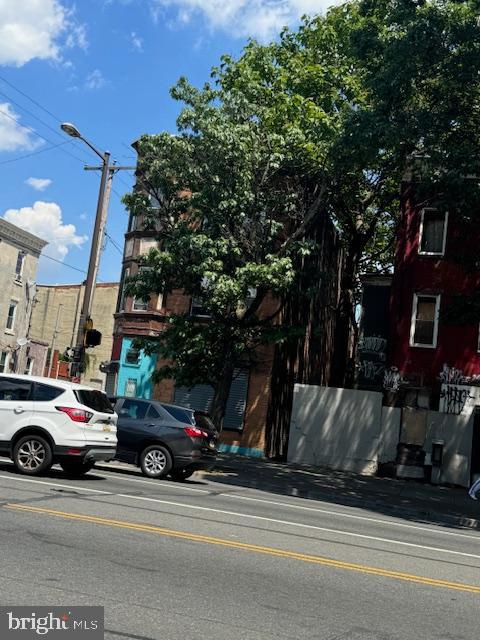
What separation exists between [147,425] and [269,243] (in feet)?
26.3

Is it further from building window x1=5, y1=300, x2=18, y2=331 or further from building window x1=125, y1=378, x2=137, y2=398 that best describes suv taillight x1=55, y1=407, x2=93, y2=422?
building window x1=5, y1=300, x2=18, y2=331

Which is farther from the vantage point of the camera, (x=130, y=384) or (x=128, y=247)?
(x=128, y=247)

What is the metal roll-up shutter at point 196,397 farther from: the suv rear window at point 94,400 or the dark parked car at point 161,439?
the suv rear window at point 94,400

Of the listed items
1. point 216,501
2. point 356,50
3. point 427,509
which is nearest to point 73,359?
point 216,501

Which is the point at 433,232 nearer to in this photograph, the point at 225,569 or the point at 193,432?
the point at 193,432

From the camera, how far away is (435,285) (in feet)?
80.4

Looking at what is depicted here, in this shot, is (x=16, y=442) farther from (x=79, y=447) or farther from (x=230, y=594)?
(x=230, y=594)

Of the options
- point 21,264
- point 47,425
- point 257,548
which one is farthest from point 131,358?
point 257,548

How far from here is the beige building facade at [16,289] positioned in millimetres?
43938

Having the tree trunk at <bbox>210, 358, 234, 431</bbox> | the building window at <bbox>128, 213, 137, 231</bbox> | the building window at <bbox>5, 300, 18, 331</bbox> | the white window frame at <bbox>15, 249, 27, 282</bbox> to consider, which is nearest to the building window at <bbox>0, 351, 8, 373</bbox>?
the building window at <bbox>5, 300, 18, 331</bbox>

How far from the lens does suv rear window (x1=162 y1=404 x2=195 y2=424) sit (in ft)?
50.3

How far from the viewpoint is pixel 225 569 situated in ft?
22.0

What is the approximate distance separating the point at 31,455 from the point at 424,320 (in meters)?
16.3

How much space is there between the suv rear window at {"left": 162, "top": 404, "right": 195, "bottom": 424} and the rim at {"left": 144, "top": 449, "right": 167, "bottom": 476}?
33.5 inches
